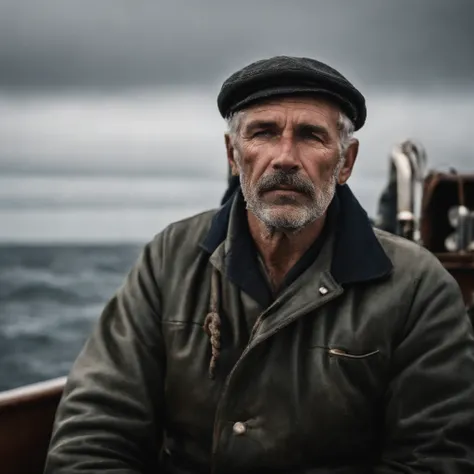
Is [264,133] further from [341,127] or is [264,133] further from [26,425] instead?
[26,425]

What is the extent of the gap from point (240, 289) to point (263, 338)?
0.17m

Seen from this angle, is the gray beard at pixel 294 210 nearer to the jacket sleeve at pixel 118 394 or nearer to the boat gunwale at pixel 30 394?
the jacket sleeve at pixel 118 394

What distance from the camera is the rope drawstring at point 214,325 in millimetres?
1966

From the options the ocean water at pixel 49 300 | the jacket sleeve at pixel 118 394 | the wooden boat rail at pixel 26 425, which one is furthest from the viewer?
the ocean water at pixel 49 300

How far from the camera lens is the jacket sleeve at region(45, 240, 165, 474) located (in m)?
1.95

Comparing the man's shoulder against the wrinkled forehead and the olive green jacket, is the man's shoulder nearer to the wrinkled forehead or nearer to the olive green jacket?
the olive green jacket

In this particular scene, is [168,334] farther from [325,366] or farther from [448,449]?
[448,449]

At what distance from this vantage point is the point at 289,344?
1.95 meters

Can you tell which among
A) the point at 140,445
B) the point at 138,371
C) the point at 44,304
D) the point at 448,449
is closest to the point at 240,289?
the point at 138,371

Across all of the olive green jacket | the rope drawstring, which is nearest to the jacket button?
→ the olive green jacket

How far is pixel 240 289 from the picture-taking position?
6.68 ft

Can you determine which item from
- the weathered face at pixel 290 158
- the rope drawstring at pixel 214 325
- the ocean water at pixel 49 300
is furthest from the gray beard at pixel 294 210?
the ocean water at pixel 49 300

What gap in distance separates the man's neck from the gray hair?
0.66 feet

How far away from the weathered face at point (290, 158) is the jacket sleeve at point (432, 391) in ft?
1.06
